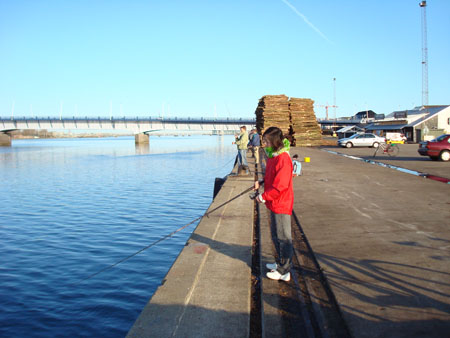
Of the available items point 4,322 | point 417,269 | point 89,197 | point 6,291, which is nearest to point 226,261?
point 417,269

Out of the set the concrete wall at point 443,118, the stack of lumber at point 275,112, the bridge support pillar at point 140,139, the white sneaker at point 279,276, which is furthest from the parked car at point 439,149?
→ the bridge support pillar at point 140,139

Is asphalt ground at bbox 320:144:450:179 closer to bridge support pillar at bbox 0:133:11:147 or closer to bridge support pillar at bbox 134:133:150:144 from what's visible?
bridge support pillar at bbox 134:133:150:144

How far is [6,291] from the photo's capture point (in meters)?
8.40

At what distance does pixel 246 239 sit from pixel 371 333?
11.7ft

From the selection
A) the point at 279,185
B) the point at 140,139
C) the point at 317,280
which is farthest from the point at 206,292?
the point at 140,139

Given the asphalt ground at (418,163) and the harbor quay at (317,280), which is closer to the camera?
the harbor quay at (317,280)

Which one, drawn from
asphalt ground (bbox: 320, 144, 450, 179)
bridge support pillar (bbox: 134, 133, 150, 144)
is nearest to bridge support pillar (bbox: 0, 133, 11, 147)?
bridge support pillar (bbox: 134, 133, 150, 144)

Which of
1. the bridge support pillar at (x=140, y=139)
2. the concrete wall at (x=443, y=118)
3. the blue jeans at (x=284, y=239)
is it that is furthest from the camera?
the bridge support pillar at (x=140, y=139)

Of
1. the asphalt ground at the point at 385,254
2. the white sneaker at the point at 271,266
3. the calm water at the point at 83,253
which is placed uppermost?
the white sneaker at the point at 271,266

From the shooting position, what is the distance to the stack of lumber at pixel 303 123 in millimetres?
40938

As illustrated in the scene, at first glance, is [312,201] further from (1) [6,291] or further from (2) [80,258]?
(1) [6,291]

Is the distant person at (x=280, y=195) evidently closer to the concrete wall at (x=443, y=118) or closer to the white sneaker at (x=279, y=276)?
the white sneaker at (x=279, y=276)

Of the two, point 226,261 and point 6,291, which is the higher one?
point 226,261

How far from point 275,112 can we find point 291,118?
2879 mm
